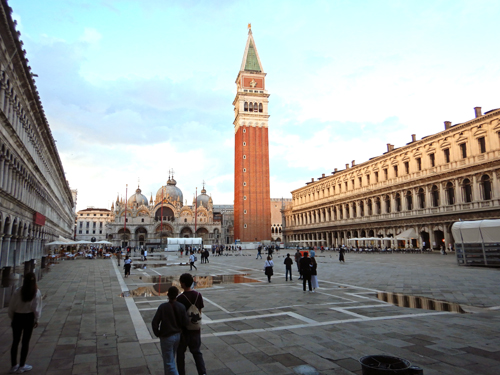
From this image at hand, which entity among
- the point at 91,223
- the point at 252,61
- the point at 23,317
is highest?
the point at 252,61

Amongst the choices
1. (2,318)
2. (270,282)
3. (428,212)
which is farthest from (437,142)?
(2,318)

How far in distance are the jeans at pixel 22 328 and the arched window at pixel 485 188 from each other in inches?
1545

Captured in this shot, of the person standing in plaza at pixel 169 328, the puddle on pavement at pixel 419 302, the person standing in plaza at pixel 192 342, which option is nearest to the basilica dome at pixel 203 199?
the puddle on pavement at pixel 419 302

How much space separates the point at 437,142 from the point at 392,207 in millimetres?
10561

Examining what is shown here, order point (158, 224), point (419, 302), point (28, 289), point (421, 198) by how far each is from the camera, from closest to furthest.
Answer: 1. point (28, 289)
2. point (419, 302)
3. point (421, 198)
4. point (158, 224)

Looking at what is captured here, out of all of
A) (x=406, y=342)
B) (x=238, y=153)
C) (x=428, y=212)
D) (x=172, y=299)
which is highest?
(x=238, y=153)

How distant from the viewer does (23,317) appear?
5312mm

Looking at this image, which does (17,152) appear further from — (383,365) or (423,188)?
(423,188)

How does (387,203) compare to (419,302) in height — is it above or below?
above

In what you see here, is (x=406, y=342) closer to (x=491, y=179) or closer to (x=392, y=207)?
(x=491, y=179)

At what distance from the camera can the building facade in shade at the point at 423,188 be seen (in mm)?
34938

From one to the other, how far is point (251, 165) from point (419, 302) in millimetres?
65384

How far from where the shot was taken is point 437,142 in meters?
40.7

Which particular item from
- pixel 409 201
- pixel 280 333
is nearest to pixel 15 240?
pixel 280 333
